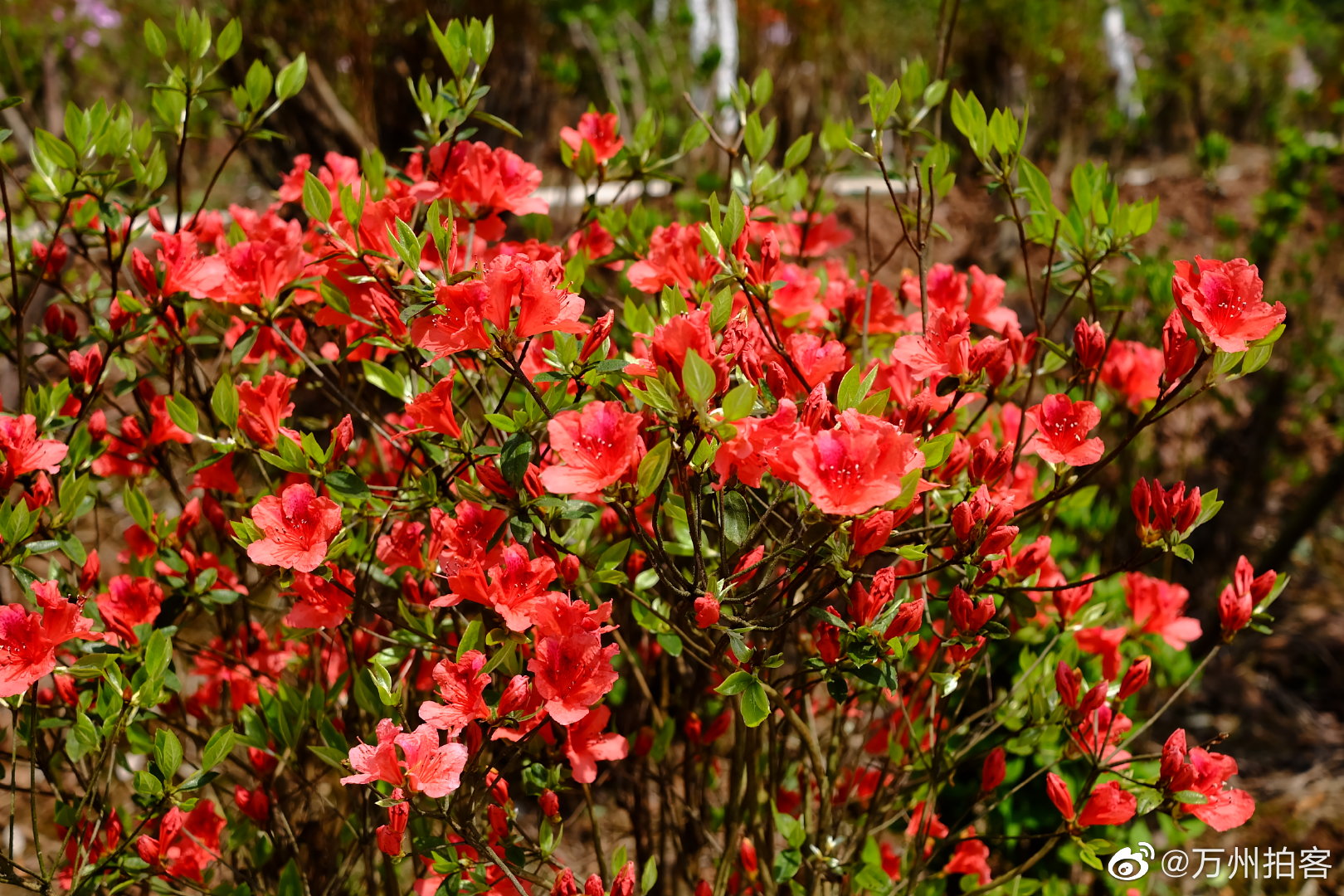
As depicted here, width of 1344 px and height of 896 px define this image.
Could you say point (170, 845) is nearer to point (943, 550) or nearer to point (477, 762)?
point (477, 762)

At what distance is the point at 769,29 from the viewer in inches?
250

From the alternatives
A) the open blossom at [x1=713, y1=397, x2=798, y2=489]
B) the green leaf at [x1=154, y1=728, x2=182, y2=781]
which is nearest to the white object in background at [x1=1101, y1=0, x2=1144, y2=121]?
the open blossom at [x1=713, y1=397, x2=798, y2=489]

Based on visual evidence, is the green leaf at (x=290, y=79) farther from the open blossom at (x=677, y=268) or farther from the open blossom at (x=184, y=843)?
the open blossom at (x=184, y=843)

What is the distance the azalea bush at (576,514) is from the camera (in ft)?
3.58

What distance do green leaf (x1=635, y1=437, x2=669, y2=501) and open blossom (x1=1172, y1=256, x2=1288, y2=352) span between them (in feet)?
1.98

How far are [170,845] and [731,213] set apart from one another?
1.29m

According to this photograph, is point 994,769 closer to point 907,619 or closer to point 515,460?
point 907,619

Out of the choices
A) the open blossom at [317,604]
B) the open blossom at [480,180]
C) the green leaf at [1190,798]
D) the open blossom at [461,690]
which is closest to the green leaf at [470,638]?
the open blossom at [461,690]

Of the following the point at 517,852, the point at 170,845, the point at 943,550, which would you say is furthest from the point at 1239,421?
the point at 170,845

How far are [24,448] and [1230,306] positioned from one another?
1.54 m

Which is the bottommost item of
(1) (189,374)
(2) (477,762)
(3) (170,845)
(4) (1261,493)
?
(4) (1261,493)

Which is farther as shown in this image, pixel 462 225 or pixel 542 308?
pixel 462 225

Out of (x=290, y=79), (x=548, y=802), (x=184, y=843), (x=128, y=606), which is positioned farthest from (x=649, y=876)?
(x=290, y=79)

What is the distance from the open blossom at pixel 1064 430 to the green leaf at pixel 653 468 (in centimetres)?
49
